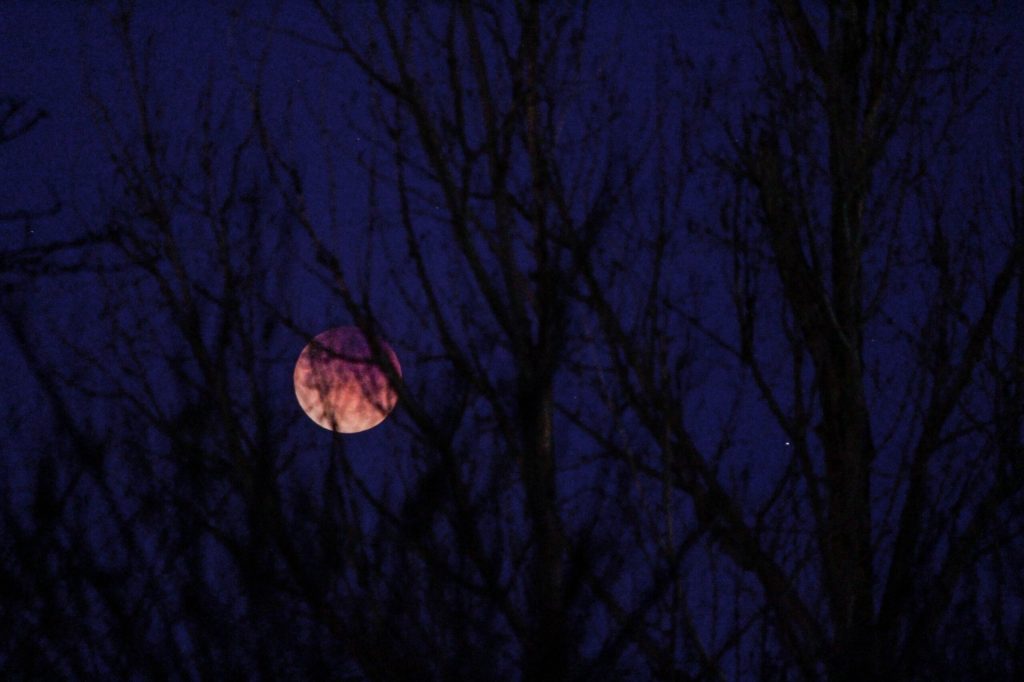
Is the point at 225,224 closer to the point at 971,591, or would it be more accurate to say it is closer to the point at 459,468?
the point at 459,468

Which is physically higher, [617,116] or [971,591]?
[617,116]

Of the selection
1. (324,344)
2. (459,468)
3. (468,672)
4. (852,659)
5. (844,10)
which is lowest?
(468,672)

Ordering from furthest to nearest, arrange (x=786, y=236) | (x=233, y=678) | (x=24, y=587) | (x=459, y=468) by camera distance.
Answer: (x=786, y=236) < (x=24, y=587) < (x=233, y=678) < (x=459, y=468)

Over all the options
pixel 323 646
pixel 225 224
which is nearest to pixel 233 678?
pixel 323 646

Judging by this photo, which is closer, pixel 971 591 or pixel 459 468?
pixel 459 468

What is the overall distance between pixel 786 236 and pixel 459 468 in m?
2.35

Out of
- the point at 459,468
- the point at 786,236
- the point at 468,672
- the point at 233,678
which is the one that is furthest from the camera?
the point at 786,236

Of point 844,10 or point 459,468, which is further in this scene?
point 844,10

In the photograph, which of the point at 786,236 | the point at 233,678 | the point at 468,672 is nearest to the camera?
the point at 468,672

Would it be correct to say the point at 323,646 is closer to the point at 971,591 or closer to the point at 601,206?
the point at 601,206

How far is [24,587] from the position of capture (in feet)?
17.4

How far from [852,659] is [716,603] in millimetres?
707

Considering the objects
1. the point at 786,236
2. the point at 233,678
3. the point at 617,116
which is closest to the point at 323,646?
the point at 233,678

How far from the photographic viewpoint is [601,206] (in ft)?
14.9
